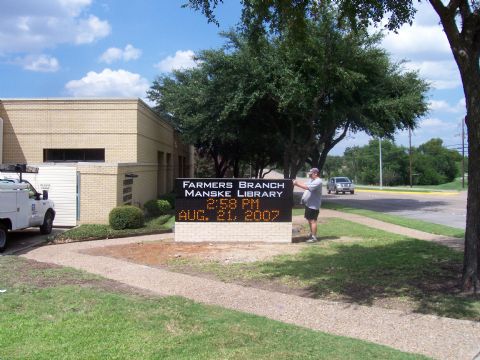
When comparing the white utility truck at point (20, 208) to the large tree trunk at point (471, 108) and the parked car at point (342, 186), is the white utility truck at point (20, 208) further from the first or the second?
the parked car at point (342, 186)

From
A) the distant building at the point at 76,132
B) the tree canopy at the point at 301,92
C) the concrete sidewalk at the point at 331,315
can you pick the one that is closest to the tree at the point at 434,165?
the tree canopy at the point at 301,92

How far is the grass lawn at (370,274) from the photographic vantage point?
700 centimetres

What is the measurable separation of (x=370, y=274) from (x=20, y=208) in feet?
28.3

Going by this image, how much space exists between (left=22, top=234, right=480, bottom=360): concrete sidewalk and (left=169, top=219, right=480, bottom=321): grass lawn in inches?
15.8

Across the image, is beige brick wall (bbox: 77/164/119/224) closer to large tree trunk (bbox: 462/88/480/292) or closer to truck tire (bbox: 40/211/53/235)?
truck tire (bbox: 40/211/53/235)

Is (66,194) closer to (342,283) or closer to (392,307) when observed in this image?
(342,283)

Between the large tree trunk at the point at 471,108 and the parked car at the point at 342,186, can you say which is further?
the parked car at the point at 342,186

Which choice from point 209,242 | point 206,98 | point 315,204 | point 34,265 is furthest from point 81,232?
point 206,98

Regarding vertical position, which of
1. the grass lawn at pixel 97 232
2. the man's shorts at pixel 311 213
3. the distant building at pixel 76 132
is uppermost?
the distant building at pixel 76 132

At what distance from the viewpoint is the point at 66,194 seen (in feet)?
58.0

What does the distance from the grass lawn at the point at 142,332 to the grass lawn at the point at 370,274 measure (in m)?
1.86

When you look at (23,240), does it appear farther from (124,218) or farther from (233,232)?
(233,232)

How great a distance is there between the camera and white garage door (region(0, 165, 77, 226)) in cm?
1758

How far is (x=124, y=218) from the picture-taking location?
15.8 meters
